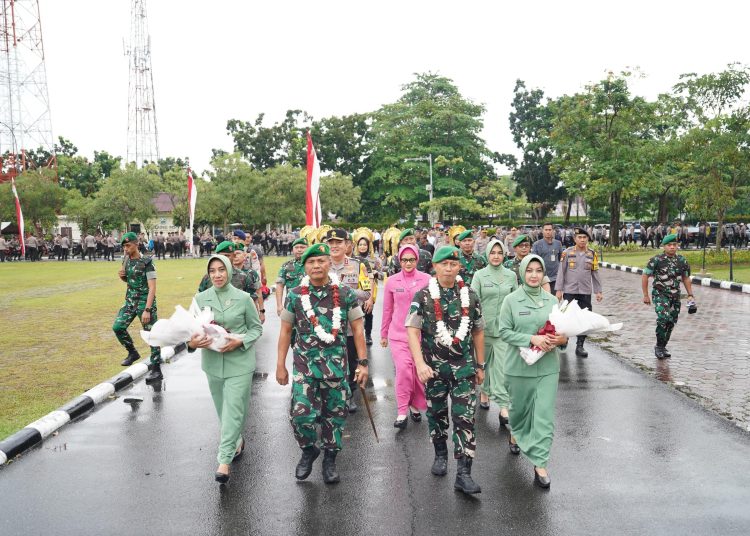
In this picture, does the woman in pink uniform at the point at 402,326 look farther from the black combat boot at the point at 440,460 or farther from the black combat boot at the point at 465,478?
the black combat boot at the point at 465,478

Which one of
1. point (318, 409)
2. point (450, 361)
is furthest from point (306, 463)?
point (450, 361)

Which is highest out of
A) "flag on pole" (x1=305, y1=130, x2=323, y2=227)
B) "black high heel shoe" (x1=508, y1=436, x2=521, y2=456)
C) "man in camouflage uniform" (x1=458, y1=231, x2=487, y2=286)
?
"flag on pole" (x1=305, y1=130, x2=323, y2=227)

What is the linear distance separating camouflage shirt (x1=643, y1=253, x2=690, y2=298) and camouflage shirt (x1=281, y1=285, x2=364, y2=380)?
5857 mm

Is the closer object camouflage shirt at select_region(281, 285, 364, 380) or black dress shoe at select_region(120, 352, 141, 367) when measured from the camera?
camouflage shirt at select_region(281, 285, 364, 380)

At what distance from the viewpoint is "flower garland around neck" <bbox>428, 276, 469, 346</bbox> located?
202 inches

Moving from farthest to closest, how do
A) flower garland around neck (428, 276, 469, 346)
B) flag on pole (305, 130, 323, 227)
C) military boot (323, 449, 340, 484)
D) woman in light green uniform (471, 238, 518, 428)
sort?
flag on pole (305, 130, 323, 227) → woman in light green uniform (471, 238, 518, 428) → military boot (323, 449, 340, 484) → flower garland around neck (428, 276, 469, 346)

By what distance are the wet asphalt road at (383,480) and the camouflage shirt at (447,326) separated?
0.91m

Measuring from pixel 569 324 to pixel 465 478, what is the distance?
138cm

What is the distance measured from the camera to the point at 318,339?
5.25 m

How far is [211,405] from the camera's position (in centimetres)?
792

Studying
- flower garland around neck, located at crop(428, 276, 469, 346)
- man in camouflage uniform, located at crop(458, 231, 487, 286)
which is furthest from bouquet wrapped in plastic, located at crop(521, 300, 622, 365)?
man in camouflage uniform, located at crop(458, 231, 487, 286)

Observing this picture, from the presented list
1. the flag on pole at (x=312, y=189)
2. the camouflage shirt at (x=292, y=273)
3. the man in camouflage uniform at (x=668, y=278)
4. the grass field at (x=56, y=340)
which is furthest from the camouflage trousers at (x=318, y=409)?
the flag on pole at (x=312, y=189)

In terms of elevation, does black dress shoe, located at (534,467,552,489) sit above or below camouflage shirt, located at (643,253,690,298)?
below

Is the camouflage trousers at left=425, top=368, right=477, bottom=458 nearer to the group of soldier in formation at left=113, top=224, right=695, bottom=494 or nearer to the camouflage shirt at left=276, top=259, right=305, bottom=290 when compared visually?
the group of soldier in formation at left=113, top=224, right=695, bottom=494
